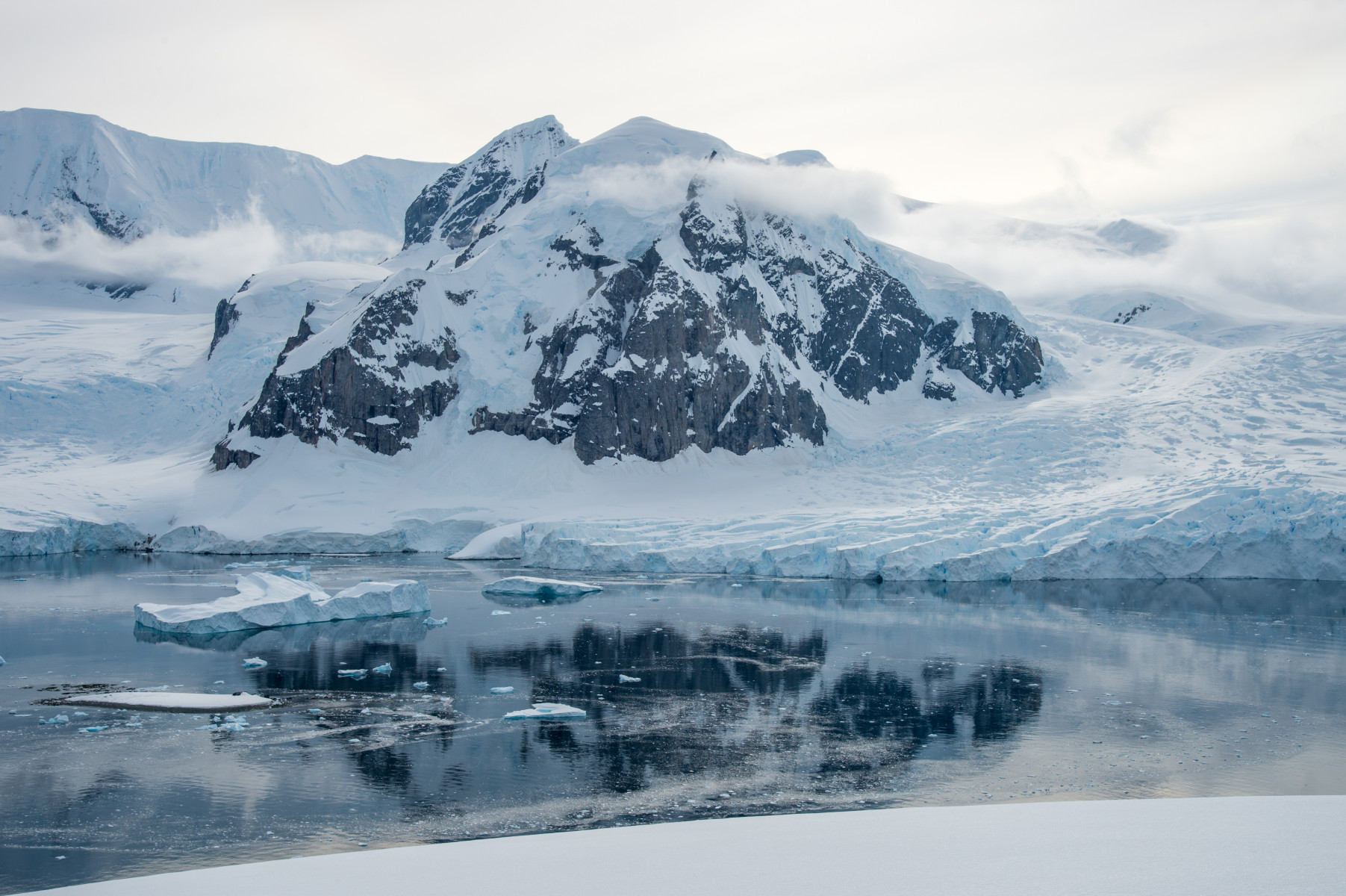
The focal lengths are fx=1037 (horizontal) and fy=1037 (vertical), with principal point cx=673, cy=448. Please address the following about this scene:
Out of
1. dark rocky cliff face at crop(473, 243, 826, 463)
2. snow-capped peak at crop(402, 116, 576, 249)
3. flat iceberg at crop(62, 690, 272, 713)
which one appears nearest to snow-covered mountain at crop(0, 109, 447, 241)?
snow-capped peak at crop(402, 116, 576, 249)

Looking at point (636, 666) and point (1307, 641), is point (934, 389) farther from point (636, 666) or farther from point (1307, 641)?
point (636, 666)

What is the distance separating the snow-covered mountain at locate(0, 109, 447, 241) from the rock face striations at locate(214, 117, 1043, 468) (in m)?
50.8

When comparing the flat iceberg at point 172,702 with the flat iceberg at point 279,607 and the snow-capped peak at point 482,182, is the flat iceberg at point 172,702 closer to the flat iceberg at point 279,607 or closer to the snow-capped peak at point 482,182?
the flat iceberg at point 279,607

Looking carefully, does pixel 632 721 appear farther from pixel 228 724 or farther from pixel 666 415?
pixel 666 415

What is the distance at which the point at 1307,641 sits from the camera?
87.5 ft

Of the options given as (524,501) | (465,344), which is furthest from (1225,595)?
(465,344)

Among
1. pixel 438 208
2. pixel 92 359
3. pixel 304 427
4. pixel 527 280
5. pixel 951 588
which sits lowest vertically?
pixel 951 588

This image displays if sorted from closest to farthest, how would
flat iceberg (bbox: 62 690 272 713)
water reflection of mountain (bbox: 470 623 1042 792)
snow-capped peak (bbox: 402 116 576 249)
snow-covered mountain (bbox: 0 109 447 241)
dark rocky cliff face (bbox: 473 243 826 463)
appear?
water reflection of mountain (bbox: 470 623 1042 792), flat iceberg (bbox: 62 690 272 713), dark rocky cliff face (bbox: 473 243 826 463), snow-capped peak (bbox: 402 116 576 249), snow-covered mountain (bbox: 0 109 447 241)

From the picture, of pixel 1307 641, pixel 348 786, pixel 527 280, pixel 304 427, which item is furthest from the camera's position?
pixel 527 280

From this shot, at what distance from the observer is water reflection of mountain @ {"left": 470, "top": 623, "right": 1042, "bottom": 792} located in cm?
1616

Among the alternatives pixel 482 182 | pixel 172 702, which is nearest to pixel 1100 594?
pixel 172 702

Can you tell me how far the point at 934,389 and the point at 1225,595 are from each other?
128 feet

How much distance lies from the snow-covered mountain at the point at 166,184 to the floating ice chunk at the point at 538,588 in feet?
331

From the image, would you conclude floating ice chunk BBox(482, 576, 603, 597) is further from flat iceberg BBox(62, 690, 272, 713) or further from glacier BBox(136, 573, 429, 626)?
flat iceberg BBox(62, 690, 272, 713)
